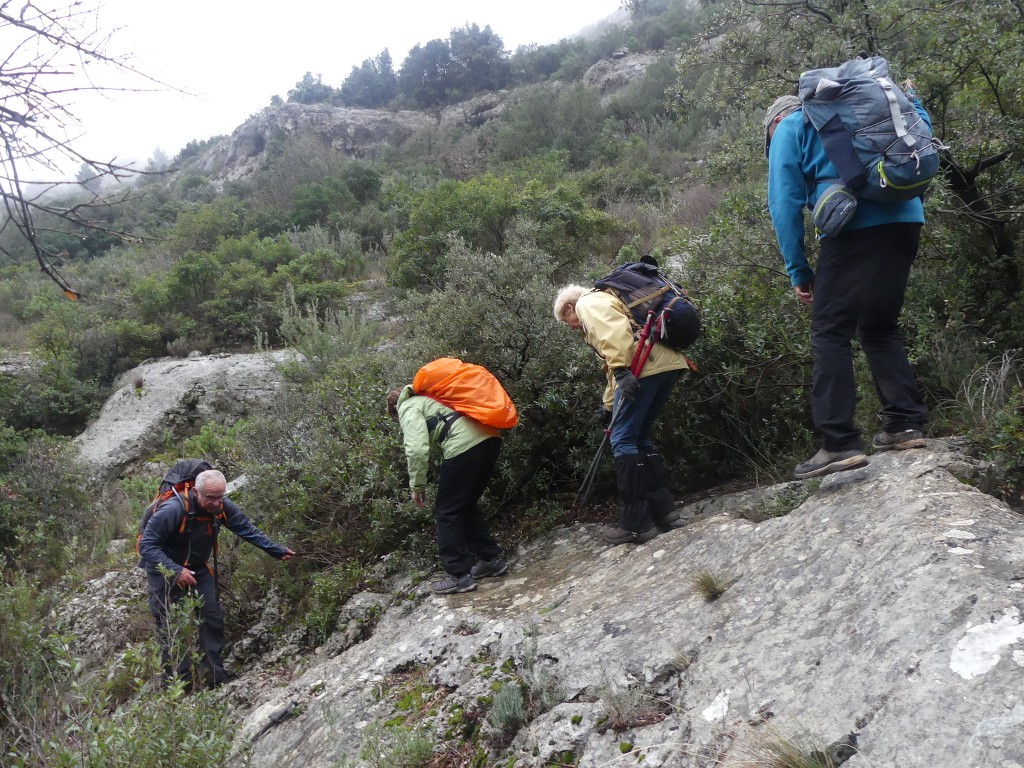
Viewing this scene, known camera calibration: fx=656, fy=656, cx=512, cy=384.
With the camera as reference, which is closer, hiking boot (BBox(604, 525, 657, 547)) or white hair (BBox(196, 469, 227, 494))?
hiking boot (BBox(604, 525, 657, 547))

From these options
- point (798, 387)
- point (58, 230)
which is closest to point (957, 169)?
point (798, 387)

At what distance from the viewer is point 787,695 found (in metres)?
2.08

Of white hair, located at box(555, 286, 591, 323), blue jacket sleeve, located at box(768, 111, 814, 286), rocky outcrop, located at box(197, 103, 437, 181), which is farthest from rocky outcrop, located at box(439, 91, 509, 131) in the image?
blue jacket sleeve, located at box(768, 111, 814, 286)

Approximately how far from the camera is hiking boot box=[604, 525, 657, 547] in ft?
13.4

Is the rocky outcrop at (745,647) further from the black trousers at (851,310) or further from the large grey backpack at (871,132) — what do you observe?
the large grey backpack at (871,132)

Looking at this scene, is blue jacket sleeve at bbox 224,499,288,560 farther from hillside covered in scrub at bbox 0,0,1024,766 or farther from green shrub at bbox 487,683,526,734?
green shrub at bbox 487,683,526,734

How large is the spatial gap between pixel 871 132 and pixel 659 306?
1417mm

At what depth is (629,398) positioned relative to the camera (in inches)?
147

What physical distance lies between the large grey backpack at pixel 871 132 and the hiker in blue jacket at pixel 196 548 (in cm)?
463

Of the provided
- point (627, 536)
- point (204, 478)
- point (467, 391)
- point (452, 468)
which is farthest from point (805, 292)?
point (204, 478)

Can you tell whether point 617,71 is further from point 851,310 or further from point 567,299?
point 851,310

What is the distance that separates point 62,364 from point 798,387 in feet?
42.1

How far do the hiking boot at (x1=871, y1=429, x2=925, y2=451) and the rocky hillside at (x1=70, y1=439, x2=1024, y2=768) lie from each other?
2.8 inches

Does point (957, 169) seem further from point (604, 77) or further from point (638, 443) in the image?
point (604, 77)
